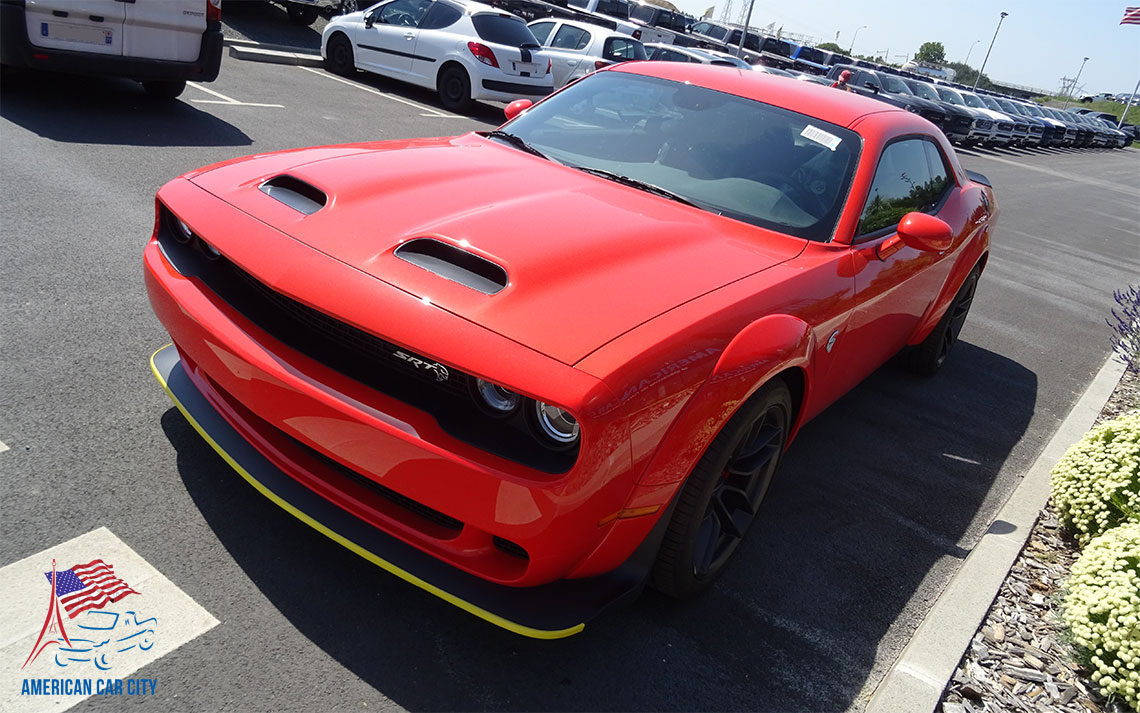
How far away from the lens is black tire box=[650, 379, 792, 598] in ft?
8.45

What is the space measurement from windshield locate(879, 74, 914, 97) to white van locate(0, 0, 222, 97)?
903 inches

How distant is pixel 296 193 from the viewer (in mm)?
2918

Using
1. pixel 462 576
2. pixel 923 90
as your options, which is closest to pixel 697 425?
pixel 462 576

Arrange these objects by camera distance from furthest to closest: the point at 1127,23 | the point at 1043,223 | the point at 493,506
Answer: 1. the point at 1127,23
2. the point at 1043,223
3. the point at 493,506

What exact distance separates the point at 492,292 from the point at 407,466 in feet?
1.73

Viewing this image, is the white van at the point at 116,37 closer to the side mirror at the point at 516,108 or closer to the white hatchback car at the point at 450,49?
the white hatchback car at the point at 450,49

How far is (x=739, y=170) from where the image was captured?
358cm

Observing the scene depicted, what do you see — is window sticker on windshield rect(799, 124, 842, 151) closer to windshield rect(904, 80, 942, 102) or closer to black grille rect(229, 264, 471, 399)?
black grille rect(229, 264, 471, 399)

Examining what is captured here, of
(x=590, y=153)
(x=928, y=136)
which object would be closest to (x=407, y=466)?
(x=590, y=153)

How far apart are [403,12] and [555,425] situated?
12116 millimetres

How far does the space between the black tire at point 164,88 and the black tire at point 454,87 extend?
14.9ft

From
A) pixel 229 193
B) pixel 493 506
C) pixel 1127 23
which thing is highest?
pixel 1127 23

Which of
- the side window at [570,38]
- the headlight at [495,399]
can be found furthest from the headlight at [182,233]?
the side window at [570,38]

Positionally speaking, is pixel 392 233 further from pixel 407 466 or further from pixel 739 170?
pixel 739 170
